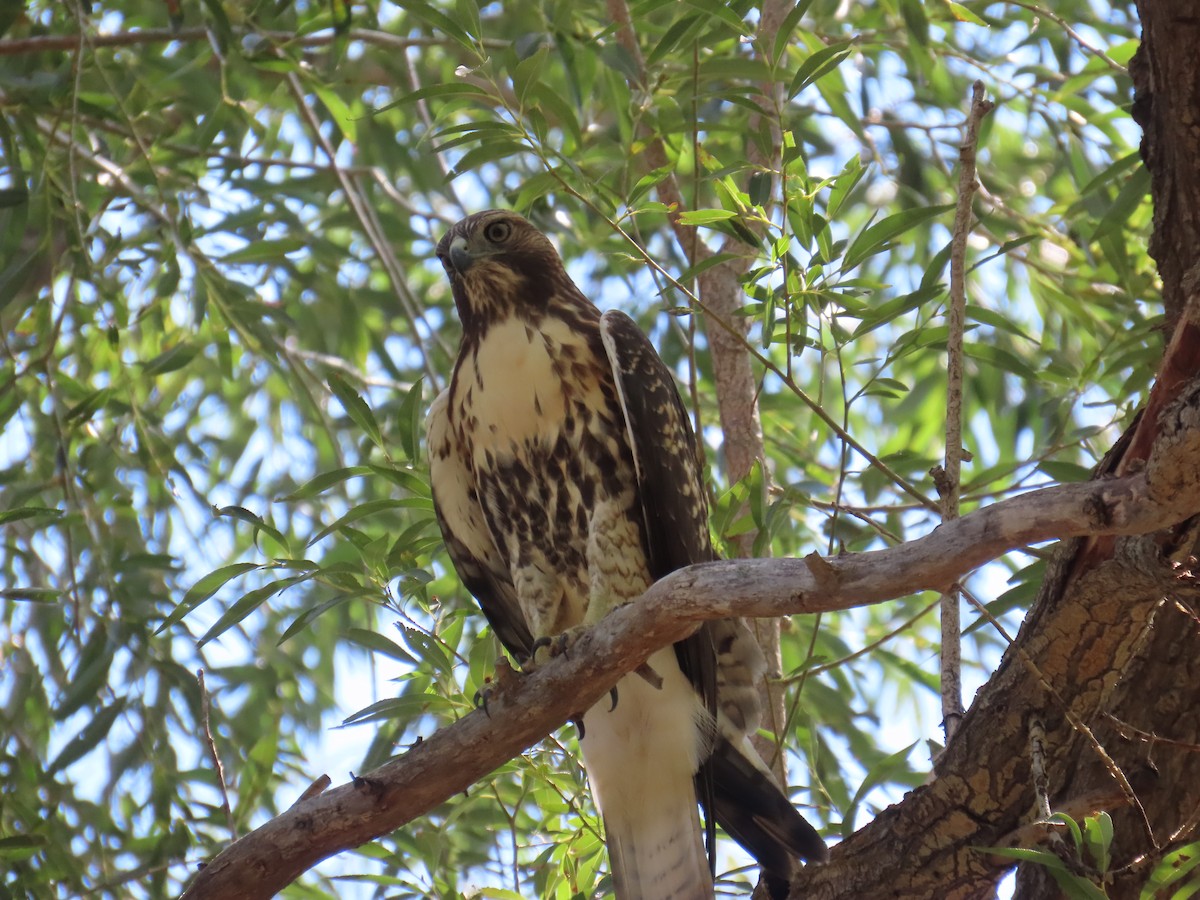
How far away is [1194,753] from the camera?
2.62 m

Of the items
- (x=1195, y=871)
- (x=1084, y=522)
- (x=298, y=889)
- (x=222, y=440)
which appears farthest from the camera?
(x=222, y=440)

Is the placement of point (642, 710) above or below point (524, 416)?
below

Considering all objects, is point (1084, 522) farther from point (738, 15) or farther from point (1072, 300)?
point (1072, 300)

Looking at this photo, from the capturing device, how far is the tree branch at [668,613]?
1.95m

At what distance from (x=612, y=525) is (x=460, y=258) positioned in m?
0.91

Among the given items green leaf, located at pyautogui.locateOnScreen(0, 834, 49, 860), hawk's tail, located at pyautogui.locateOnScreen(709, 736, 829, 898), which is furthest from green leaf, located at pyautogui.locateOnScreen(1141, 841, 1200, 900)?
green leaf, located at pyautogui.locateOnScreen(0, 834, 49, 860)

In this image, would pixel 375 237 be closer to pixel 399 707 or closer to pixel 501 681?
pixel 399 707

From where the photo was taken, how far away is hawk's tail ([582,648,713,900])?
347 cm

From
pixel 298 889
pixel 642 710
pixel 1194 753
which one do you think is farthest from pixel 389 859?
pixel 1194 753

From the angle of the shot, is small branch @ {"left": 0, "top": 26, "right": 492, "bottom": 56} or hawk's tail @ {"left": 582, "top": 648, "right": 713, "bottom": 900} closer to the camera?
hawk's tail @ {"left": 582, "top": 648, "right": 713, "bottom": 900}

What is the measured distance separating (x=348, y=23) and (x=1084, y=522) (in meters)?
2.90

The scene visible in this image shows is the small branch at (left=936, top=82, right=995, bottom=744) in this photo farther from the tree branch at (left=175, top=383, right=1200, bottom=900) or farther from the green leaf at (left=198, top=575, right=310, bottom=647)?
the green leaf at (left=198, top=575, right=310, bottom=647)

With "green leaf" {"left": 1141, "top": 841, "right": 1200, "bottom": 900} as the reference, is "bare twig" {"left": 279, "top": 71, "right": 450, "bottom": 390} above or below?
above

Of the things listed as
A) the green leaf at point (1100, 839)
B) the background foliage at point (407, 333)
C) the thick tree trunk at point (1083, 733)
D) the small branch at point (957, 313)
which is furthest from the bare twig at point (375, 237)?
the green leaf at point (1100, 839)
